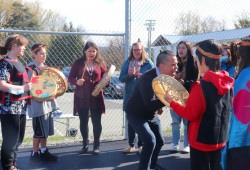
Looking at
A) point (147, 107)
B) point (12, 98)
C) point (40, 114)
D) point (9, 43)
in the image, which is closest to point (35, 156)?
point (40, 114)

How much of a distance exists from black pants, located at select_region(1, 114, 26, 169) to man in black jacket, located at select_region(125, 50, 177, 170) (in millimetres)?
1329

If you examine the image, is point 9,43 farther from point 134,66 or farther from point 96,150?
point 96,150

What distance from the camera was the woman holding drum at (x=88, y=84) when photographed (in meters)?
5.37

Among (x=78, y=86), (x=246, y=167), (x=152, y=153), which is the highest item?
(x=78, y=86)

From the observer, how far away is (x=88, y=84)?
5406 millimetres

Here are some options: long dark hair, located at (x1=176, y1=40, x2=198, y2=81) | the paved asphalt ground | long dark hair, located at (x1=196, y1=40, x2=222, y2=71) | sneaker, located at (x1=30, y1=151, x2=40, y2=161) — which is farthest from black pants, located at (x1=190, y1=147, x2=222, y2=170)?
sneaker, located at (x1=30, y1=151, x2=40, y2=161)

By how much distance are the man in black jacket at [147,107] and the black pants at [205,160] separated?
902 millimetres

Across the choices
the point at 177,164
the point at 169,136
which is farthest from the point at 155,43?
the point at 177,164

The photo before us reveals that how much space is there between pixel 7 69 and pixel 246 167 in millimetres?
2791

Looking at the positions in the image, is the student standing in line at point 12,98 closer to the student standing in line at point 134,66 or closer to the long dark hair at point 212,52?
the student standing in line at point 134,66

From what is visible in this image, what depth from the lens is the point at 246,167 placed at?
Result: 262cm

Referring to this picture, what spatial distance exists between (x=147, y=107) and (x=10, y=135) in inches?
65.0

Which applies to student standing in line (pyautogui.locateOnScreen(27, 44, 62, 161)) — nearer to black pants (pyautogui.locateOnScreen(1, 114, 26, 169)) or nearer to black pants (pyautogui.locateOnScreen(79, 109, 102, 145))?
black pants (pyautogui.locateOnScreen(79, 109, 102, 145))

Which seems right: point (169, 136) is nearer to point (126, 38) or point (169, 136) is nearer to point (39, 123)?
point (126, 38)
